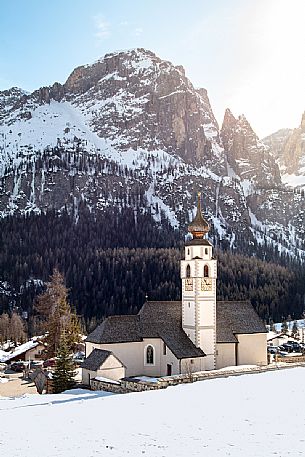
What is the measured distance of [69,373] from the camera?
41.1m

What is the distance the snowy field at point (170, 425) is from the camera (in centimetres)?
1631

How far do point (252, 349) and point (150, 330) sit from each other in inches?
387

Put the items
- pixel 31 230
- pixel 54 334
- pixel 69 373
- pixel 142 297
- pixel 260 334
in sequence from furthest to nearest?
pixel 31 230
pixel 142 297
pixel 54 334
pixel 260 334
pixel 69 373

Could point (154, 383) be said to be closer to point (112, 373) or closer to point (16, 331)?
point (112, 373)

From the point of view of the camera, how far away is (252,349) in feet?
164

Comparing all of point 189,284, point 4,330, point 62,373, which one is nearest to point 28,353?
point 4,330

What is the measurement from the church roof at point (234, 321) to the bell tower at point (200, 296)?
5.67ft

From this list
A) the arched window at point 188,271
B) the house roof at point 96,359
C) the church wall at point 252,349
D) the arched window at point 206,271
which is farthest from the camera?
the church wall at point 252,349

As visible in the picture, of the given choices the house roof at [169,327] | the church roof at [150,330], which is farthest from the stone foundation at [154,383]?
the house roof at [169,327]

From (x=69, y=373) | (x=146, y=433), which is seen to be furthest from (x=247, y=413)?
(x=69, y=373)

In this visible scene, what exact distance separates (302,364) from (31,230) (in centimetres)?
14130

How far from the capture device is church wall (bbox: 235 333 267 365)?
49.2 metres

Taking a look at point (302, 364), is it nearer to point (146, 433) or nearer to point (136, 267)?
point (146, 433)

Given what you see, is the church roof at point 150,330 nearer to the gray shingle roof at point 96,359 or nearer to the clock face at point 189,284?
the gray shingle roof at point 96,359
